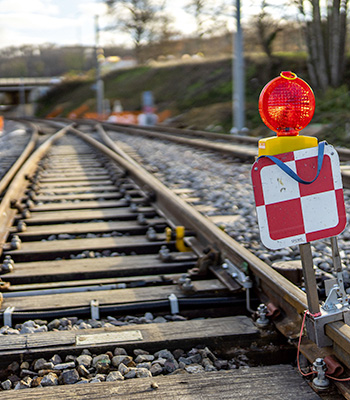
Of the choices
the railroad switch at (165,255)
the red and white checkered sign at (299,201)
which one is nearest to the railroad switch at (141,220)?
the railroad switch at (165,255)

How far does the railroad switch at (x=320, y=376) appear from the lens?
1903 millimetres

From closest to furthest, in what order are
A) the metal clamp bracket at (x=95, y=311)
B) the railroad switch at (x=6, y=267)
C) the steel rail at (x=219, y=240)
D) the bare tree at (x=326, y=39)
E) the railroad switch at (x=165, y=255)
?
the steel rail at (x=219, y=240)
the metal clamp bracket at (x=95, y=311)
the railroad switch at (x=6, y=267)
the railroad switch at (x=165, y=255)
the bare tree at (x=326, y=39)

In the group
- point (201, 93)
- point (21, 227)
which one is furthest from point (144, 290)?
point (201, 93)

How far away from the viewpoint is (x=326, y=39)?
782 inches

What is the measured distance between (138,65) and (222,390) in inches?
2084

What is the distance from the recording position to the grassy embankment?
1666 cm

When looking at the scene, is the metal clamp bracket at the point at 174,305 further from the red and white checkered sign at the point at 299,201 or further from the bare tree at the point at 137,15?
the bare tree at the point at 137,15

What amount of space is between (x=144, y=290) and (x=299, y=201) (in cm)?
132

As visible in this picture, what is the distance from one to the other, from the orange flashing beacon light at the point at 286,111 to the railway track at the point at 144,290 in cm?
69

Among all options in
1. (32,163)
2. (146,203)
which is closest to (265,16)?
(32,163)

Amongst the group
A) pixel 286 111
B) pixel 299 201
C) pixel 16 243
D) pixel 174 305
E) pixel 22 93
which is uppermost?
pixel 22 93

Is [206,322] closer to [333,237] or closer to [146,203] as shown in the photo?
[333,237]

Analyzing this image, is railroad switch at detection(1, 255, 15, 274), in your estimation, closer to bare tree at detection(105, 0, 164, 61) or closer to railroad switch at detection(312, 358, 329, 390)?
railroad switch at detection(312, 358, 329, 390)

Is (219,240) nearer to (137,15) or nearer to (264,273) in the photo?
(264,273)
